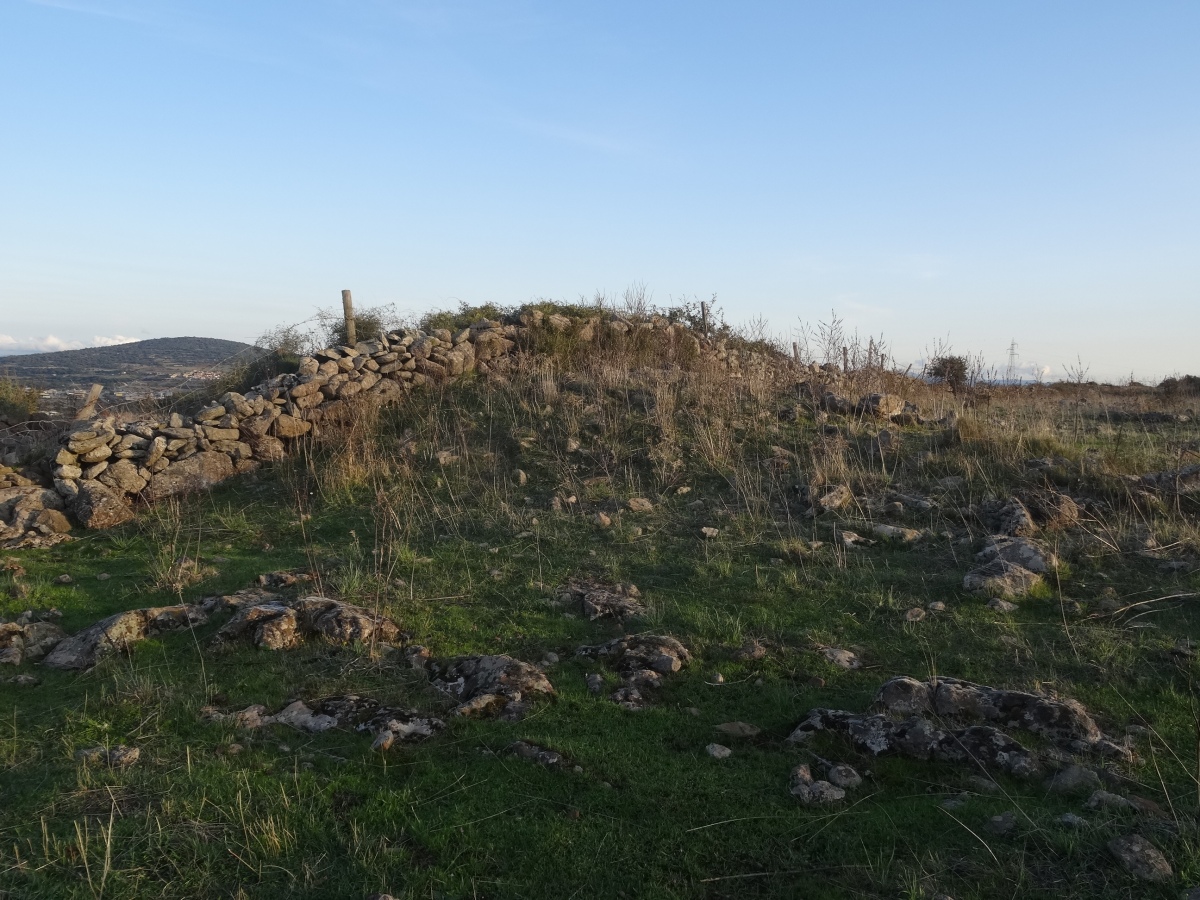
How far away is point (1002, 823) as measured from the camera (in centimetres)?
321

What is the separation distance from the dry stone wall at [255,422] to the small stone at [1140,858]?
9.69 m

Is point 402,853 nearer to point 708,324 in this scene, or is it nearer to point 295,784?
point 295,784

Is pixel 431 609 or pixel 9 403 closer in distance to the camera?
pixel 431 609

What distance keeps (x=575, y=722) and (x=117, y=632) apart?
330cm

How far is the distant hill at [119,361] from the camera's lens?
28672mm

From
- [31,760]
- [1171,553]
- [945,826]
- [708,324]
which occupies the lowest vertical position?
[31,760]

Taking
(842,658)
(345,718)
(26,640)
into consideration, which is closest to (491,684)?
(345,718)

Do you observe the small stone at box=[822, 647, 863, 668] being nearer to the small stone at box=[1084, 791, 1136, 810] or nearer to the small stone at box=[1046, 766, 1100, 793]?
the small stone at box=[1046, 766, 1100, 793]

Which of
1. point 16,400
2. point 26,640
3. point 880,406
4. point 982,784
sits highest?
point 880,406

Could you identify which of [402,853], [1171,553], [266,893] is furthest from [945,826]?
[1171,553]

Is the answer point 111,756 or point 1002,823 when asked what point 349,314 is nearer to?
point 111,756

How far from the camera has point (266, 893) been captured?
2.98 m

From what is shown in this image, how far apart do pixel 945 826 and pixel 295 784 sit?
9.35 feet

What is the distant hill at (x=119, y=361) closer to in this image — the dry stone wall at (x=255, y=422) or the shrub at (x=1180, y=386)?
the dry stone wall at (x=255, y=422)
